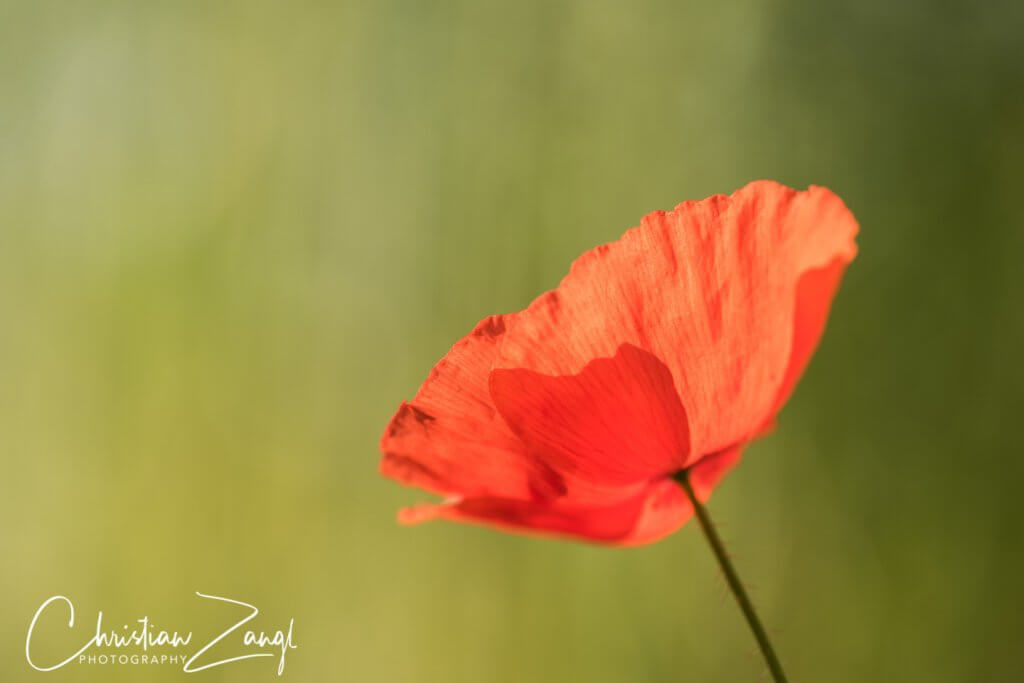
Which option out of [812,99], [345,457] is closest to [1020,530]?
[812,99]

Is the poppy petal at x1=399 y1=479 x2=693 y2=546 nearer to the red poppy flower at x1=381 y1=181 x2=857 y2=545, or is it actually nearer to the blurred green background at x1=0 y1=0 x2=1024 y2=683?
the red poppy flower at x1=381 y1=181 x2=857 y2=545

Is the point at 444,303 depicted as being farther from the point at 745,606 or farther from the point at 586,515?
the point at 745,606

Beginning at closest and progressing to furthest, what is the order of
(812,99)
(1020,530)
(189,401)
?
1. (1020,530)
2. (812,99)
3. (189,401)

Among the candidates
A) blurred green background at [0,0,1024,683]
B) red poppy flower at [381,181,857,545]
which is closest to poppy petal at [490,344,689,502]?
red poppy flower at [381,181,857,545]

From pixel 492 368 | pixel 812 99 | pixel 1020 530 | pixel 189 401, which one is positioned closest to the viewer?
pixel 492 368

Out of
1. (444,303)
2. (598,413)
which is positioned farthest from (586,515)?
(444,303)

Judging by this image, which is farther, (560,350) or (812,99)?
(812,99)

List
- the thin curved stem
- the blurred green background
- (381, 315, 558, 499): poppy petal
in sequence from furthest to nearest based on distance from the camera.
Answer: the blurred green background, (381, 315, 558, 499): poppy petal, the thin curved stem

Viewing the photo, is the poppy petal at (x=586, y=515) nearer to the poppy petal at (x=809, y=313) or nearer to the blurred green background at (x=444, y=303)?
the poppy petal at (x=809, y=313)

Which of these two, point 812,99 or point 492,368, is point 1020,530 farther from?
point 492,368
